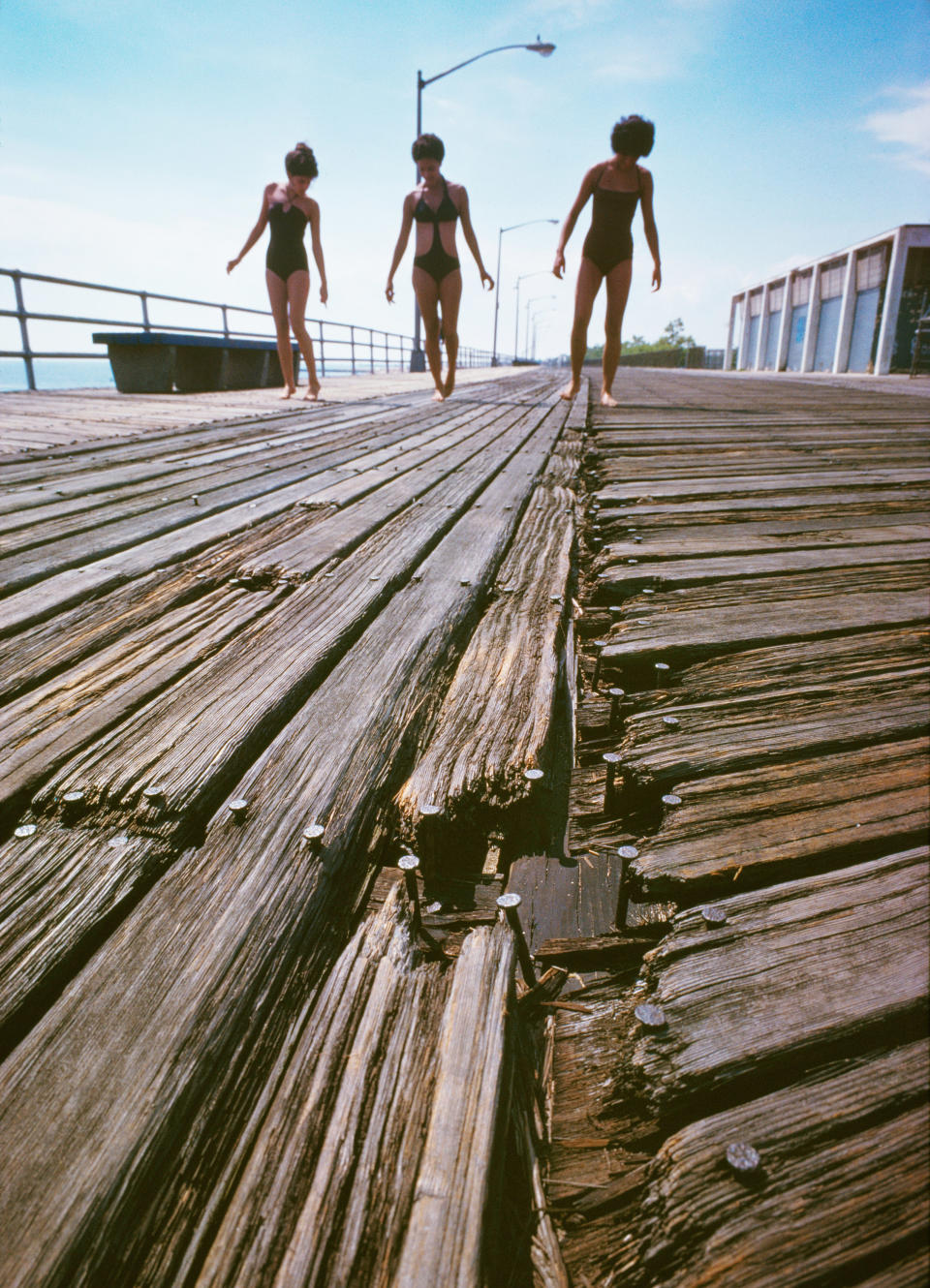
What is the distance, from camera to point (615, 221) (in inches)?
227

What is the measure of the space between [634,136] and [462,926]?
20.6 feet

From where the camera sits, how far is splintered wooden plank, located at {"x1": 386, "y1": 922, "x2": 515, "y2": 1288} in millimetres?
567

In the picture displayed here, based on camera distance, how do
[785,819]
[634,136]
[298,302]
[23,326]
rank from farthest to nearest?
[23,326]
[298,302]
[634,136]
[785,819]

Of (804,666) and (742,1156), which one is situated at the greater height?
(804,666)

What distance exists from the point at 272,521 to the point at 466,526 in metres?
0.69

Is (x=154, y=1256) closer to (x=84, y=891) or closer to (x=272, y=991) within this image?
(x=272, y=991)

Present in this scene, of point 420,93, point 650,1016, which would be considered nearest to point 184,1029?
point 650,1016

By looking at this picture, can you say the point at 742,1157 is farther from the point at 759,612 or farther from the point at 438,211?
the point at 438,211

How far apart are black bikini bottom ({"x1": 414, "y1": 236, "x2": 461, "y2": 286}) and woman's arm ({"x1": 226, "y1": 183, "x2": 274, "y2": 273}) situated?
1485 mm

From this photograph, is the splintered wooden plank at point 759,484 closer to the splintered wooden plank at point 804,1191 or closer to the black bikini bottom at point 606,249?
the splintered wooden plank at point 804,1191

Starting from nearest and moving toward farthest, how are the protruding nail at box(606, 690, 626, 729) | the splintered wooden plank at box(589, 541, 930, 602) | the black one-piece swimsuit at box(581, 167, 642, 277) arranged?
the protruding nail at box(606, 690, 626, 729) → the splintered wooden plank at box(589, 541, 930, 602) → the black one-piece swimsuit at box(581, 167, 642, 277)

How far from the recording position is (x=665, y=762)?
1.15 meters

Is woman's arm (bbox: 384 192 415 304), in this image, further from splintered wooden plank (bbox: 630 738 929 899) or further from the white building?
the white building

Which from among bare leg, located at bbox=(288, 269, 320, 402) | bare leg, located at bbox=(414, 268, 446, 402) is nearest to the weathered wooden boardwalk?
bare leg, located at bbox=(414, 268, 446, 402)
